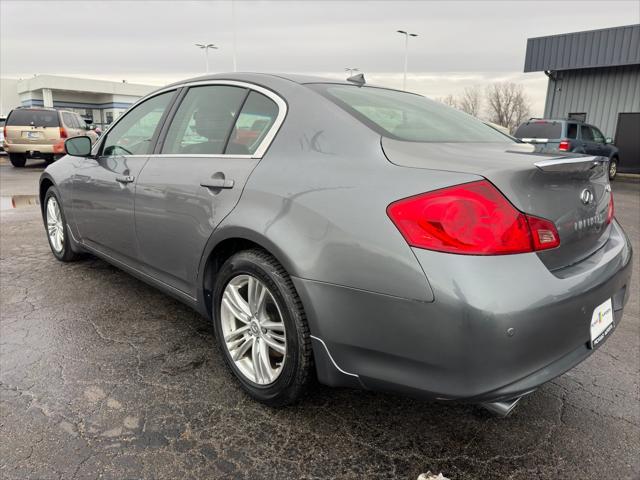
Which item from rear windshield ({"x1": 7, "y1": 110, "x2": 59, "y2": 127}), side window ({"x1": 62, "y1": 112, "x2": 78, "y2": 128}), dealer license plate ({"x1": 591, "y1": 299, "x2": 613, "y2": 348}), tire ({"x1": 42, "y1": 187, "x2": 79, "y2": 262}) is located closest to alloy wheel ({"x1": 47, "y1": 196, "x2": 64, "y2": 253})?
tire ({"x1": 42, "y1": 187, "x2": 79, "y2": 262})

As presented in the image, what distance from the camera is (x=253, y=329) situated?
235cm

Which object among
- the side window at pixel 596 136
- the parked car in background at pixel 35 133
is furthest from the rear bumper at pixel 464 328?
the side window at pixel 596 136

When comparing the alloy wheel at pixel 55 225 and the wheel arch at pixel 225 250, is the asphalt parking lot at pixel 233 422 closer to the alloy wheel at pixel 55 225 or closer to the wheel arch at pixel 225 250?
the wheel arch at pixel 225 250

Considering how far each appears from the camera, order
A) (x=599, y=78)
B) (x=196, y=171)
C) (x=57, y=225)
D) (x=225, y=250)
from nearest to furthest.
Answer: (x=225, y=250)
(x=196, y=171)
(x=57, y=225)
(x=599, y=78)

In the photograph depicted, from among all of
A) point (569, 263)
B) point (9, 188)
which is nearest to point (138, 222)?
point (569, 263)

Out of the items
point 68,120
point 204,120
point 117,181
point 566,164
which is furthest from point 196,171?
point 68,120

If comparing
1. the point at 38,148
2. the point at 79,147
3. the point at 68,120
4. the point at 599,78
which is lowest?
the point at 38,148

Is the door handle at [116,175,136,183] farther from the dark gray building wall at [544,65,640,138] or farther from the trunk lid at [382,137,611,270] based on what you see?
the dark gray building wall at [544,65,640,138]

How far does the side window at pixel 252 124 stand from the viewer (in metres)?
2.38

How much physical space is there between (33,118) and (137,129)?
1286cm

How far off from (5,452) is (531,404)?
2.35 meters

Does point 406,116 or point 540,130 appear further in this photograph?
point 540,130

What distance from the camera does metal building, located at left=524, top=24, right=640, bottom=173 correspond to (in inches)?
627

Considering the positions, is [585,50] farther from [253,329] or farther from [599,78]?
[253,329]
